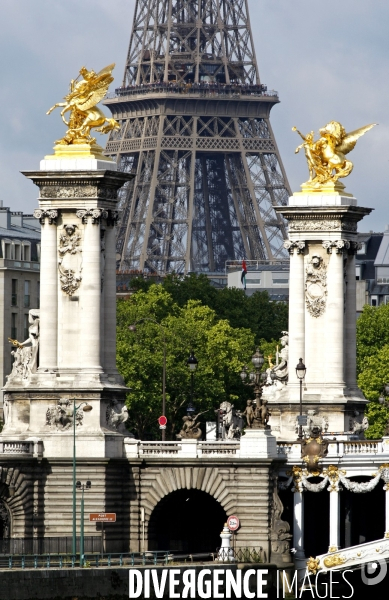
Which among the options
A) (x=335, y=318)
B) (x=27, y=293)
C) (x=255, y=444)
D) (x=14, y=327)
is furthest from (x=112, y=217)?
(x=27, y=293)

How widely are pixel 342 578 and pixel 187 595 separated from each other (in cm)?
973

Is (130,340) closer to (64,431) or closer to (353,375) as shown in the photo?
(353,375)

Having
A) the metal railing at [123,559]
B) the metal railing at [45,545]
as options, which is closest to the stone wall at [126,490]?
the metal railing at [45,545]

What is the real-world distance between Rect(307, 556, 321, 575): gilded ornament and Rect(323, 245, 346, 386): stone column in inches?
499

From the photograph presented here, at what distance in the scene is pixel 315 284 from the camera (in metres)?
117

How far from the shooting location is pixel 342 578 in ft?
348

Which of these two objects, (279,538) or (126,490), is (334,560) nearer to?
(279,538)

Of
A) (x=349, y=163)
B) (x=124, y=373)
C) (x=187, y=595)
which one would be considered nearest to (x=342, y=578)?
(x=187, y=595)

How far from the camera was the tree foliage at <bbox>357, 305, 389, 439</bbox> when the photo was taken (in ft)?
445

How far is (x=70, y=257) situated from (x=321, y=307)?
47.2ft

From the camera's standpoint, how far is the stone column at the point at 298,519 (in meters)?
108

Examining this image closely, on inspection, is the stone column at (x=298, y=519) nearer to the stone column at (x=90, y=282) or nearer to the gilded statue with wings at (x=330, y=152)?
the stone column at (x=90, y=282)

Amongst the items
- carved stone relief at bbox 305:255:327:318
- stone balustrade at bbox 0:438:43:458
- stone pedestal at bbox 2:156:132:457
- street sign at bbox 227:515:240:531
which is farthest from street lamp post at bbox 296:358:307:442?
stone balustrade at bbox 0:438:43:458

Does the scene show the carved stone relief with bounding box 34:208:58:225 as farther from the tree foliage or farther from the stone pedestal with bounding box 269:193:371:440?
the tree foliage
